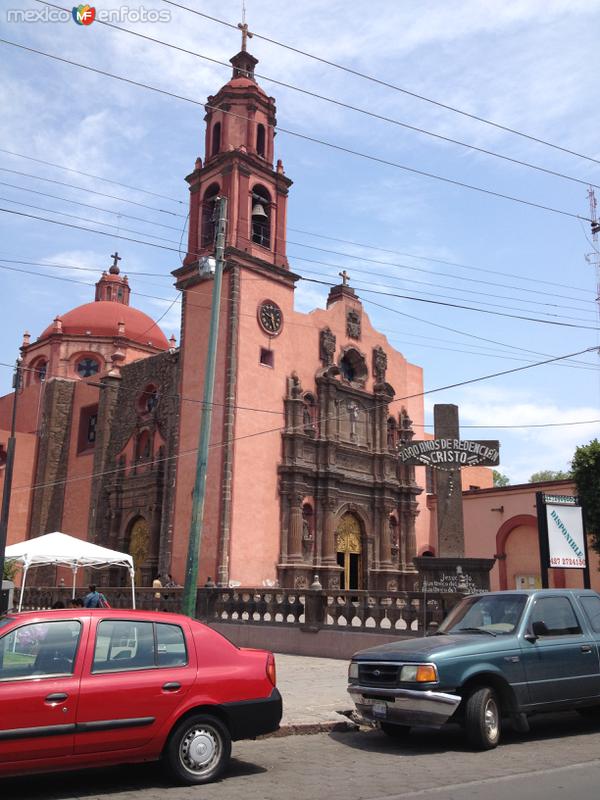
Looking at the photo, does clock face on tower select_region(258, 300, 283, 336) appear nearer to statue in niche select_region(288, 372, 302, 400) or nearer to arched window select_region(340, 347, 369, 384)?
statue in niche select_region(288, 372, 302, 400)

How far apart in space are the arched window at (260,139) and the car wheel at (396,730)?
2890cm

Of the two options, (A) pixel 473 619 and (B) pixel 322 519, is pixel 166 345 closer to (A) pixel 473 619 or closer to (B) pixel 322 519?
(B) pixel 322 519

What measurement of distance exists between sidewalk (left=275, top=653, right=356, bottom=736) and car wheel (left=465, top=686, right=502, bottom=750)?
2.13 m

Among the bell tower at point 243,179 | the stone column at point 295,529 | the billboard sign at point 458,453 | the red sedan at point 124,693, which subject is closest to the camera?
the red sedan at point 124,693

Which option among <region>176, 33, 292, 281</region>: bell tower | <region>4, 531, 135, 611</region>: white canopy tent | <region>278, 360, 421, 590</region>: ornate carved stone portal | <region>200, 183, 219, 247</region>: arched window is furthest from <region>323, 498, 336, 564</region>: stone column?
<region>4, 531, 135, 611</region>: white canopy tent

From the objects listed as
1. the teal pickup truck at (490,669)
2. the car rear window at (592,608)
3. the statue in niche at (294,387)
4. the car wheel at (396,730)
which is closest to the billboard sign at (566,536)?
the car rear window at (592,608)

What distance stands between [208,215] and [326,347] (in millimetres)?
7600

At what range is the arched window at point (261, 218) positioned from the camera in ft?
105

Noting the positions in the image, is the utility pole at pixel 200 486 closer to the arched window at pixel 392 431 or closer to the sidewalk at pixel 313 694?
the sidewalk at pixel 313 694

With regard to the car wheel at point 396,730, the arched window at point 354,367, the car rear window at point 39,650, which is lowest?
the car wheel at point 396,730

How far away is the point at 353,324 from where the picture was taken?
3544cm

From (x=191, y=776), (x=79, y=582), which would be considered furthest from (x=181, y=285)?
(x=191, y=776)

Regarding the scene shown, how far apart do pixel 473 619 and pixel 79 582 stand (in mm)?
28449

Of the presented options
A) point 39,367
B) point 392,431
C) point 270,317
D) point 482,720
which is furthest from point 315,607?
point 39,367
